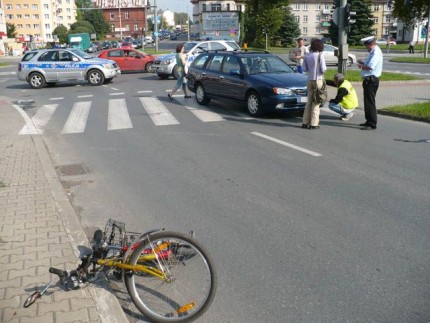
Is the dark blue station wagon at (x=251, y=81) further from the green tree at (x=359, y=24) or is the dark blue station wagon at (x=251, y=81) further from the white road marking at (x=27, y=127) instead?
the green tree at (x=359, y=24)

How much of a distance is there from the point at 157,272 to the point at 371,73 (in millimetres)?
8228

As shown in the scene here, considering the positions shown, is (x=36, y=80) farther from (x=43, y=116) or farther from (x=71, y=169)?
(x=71, y=169)

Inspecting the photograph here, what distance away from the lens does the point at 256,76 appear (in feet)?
40.8

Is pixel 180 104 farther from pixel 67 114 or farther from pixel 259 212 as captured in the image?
pixel 259 212

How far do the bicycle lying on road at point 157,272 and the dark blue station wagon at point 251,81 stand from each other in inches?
337

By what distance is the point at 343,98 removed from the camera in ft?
37.8

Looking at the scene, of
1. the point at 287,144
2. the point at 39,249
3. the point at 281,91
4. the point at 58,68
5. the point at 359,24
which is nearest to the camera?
the point at 39,249

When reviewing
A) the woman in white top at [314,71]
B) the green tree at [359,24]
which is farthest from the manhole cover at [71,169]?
the green tree at [359,24]

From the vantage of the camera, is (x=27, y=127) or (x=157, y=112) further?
(x=157, y=112)

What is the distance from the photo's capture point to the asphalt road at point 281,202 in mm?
3754

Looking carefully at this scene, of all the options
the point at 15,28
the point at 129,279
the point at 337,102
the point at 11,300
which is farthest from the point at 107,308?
the point at 15,28

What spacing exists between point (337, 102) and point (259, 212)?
6.79 metres

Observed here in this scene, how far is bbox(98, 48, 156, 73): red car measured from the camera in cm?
2894

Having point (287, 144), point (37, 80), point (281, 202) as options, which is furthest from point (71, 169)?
point (37, 80)
